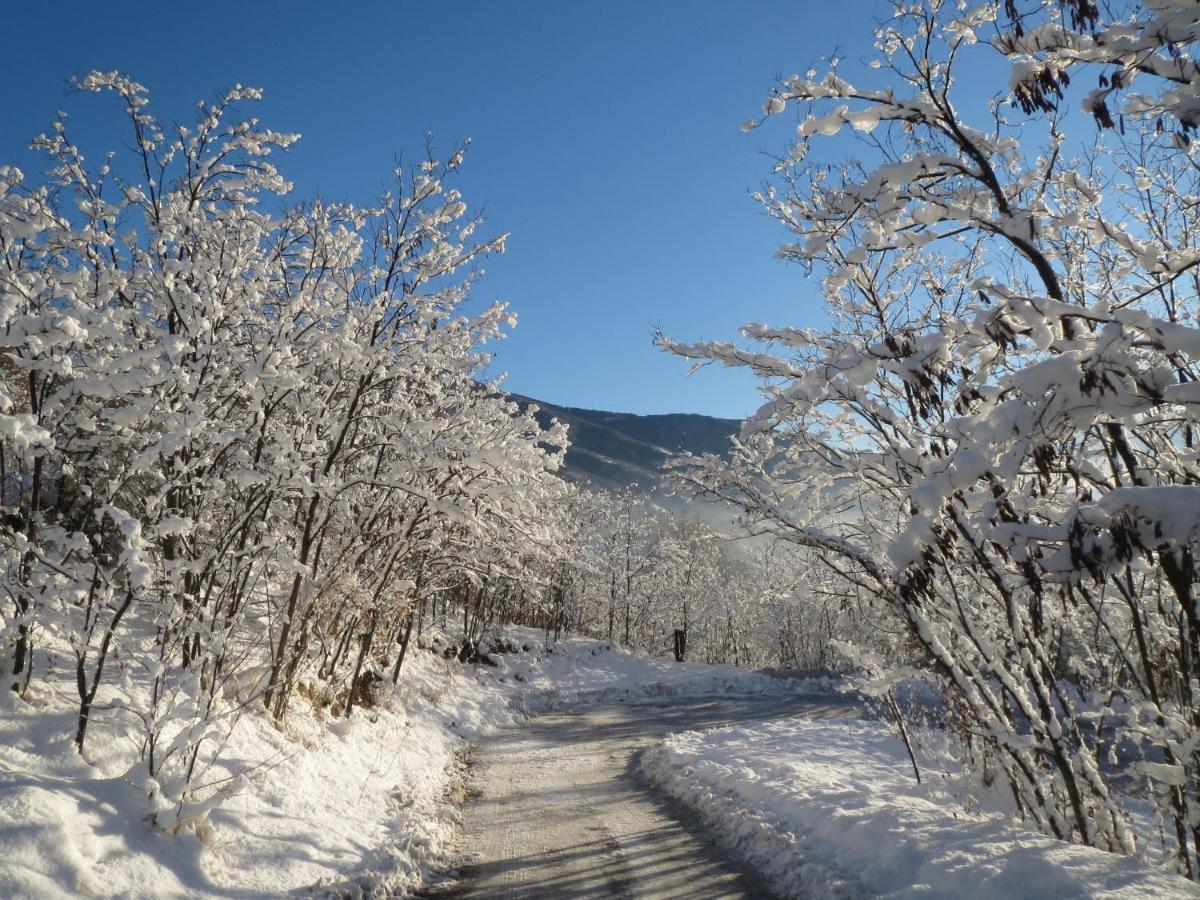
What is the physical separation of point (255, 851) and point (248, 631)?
6.12m

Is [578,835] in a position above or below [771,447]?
below

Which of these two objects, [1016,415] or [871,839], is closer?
[1016,415]

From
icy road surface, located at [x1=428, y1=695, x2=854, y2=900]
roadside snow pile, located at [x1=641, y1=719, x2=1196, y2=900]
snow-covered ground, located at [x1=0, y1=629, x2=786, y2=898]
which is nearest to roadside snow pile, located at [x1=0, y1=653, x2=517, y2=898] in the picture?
snow-covered ground, located at [x1=0, y1=629, x2=786, y2=898]

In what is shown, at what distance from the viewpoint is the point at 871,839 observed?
556 centimetres

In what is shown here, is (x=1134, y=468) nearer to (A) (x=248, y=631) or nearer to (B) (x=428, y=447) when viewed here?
(B) (x=428, y=447)

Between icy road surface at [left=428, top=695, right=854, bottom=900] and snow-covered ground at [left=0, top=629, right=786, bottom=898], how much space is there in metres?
0.52

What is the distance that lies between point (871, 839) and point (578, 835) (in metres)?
3.18

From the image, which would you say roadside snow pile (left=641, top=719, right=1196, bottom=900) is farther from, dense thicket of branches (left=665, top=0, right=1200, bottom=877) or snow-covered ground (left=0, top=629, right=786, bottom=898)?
snow-covered ground (left=0, top=629, right=786, bottom=898)

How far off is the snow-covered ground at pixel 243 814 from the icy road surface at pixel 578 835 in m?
0.52

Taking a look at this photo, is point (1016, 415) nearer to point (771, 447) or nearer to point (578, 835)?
point (771, 447)

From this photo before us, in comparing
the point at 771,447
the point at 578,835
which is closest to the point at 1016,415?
the point at 771,447

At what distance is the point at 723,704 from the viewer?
76.7ft

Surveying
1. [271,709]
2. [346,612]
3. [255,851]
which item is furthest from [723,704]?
[255,851]

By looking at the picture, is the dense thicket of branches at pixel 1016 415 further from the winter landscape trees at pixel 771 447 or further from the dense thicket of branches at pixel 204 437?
the dense thicket of branches at pixel 204 437
